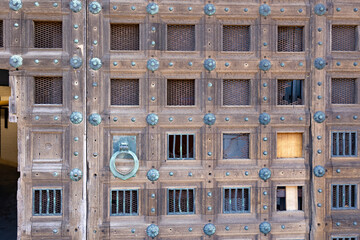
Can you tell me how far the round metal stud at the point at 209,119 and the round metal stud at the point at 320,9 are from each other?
5.05 ft

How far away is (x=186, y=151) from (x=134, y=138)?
56 centimetres

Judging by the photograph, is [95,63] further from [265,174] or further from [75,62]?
[265,174]

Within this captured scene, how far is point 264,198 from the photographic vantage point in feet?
10.4

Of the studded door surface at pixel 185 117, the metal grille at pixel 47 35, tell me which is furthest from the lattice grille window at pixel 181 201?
the metal grille at pixel 47 35

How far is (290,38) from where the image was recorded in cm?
323

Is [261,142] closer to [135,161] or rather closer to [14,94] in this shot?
[135,161]

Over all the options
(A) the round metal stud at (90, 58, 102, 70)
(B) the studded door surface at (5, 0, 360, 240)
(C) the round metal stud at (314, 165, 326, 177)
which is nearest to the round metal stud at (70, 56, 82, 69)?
(B) the studded door surface at (5, 0, 360, 240)

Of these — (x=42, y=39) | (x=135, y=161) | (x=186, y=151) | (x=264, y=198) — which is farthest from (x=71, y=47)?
(x=264, y=198)

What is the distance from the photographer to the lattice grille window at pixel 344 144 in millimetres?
3195

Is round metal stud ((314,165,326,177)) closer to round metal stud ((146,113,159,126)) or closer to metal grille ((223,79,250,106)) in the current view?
metal grille ((223,79,250,106))

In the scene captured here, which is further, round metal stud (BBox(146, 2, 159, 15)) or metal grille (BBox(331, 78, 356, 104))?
metal grille (BBox(331, 78, 356, 104))

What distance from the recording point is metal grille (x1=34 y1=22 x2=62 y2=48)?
3094mm

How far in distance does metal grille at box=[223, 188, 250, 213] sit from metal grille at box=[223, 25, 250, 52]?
1520 mm

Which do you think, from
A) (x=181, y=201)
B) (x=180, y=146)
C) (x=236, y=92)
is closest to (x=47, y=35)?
(x=180, y=146)
